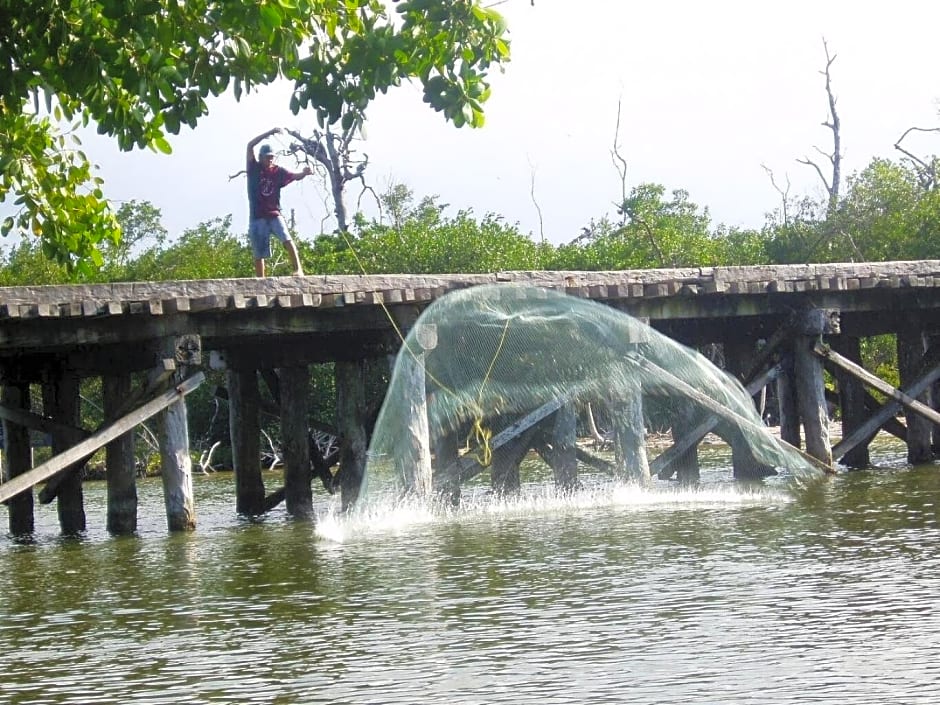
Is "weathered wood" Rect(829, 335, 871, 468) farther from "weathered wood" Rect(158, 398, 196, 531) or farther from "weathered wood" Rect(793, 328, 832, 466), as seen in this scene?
"weathered wood" Rect(158, 398, 196, 531)

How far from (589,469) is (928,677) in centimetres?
1696

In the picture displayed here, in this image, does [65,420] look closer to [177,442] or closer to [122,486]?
[122,486]

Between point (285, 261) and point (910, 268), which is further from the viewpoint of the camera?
point (285, 261)

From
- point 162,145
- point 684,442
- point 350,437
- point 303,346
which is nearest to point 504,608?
point 162,145

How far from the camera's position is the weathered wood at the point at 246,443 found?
17797 mm

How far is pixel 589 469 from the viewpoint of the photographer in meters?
23.6

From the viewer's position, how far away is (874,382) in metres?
17.0

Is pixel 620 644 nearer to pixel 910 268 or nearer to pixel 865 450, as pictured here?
pixel 910 268

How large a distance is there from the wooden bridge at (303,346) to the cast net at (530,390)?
381 millimetres

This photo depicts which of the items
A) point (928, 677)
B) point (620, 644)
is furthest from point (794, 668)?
point (620, 644)

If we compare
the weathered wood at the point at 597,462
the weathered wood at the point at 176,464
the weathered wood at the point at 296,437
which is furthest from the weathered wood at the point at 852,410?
the weathered wood at the point at 176,464

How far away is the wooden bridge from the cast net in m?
0.38

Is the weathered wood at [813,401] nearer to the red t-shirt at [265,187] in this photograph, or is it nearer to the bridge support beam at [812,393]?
the bridge support beam at [812,393]

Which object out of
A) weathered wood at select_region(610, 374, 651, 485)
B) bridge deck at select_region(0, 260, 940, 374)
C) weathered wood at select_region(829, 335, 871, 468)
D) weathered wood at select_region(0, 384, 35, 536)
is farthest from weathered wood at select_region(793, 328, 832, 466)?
weathered wood at select_region(0, 384, 35, 536)
